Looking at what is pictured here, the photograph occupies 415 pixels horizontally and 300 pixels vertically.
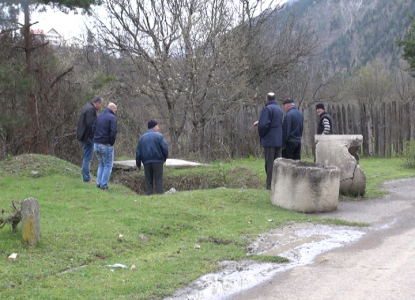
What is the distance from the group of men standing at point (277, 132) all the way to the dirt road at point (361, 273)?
306 centimetres

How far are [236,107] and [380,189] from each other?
30.2 ft

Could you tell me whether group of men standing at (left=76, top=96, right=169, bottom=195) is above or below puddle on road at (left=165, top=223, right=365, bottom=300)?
above

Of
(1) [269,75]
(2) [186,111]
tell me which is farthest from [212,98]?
(1) [269,75]

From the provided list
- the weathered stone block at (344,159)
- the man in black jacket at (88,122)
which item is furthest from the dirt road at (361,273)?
the man in black jacket at (88,122)

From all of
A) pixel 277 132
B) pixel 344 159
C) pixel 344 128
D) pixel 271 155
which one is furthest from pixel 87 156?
pixel 344 128

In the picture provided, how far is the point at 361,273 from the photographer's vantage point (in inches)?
230

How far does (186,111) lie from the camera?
19516 millimetres

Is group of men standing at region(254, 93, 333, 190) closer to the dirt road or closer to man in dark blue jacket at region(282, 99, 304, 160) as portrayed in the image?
man in dark blue jacket at region(282, 99, 304, 160)

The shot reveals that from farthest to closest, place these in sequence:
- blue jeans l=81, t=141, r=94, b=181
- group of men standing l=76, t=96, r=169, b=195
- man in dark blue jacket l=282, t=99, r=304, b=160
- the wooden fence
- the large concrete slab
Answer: the wooden fence, the large concrete slab, blue jeans l=81, t=141, r=94, b=181, man in dark blue jacket l=282, t=99, r=304, b=160, group of men standing l=76, t=96, r=169, b=195

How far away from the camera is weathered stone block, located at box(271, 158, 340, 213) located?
9.17 m

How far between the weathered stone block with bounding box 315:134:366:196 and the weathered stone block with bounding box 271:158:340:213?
1255 millimetres

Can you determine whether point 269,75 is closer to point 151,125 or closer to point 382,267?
point 151,125

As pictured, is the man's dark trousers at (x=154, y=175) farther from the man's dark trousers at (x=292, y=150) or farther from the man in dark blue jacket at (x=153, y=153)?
the man's dark trousers at (x=292, y=150)

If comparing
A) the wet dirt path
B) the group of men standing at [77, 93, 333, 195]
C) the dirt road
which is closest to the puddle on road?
the wet dirt path
